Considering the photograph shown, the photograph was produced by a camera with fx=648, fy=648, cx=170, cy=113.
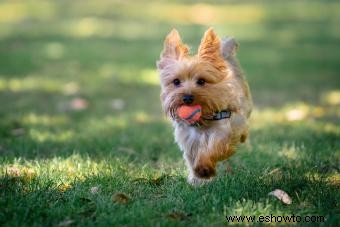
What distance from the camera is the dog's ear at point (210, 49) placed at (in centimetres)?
563

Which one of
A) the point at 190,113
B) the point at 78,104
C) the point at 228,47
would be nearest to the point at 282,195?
the point at 190,113

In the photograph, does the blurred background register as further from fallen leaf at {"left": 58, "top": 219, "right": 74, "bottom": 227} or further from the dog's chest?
fallen leaf at {"left": 58, "top": 219, "right": 74, "bottom": 227}

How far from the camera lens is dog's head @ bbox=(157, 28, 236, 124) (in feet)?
18.1

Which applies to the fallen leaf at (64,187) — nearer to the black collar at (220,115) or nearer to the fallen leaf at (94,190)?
the fallen leaf at (94,190)

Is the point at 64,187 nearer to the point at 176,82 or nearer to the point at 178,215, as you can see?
the point at 178,215

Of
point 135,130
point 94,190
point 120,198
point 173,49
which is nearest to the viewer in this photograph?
point 120,198

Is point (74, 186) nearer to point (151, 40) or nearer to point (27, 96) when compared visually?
point (27, 96)

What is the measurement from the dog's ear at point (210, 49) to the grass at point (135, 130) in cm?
102

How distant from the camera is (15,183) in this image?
205 inches

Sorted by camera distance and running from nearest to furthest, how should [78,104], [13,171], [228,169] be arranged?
[13,171] < [228,169] < [78,104]

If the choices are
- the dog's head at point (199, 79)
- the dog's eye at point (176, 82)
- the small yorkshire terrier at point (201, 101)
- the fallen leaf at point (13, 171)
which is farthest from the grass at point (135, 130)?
the dog's eye at point (176, 82)

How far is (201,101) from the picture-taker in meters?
5.50

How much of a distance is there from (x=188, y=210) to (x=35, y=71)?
8.88 metres

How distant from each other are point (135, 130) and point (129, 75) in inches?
181
